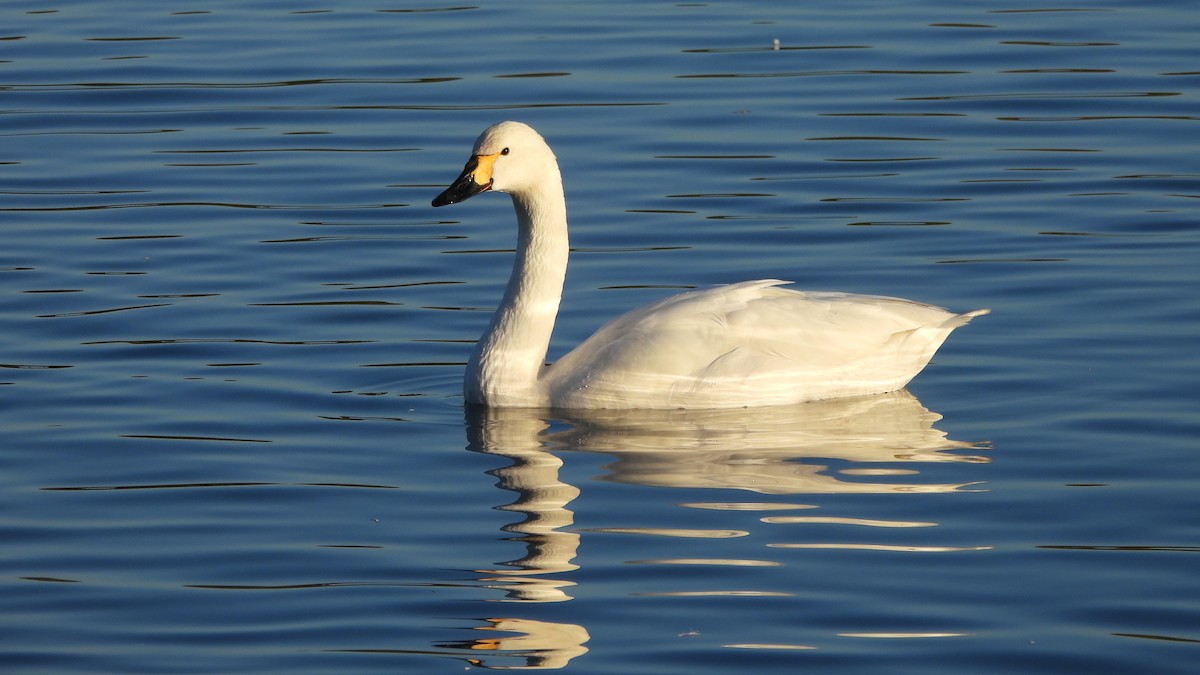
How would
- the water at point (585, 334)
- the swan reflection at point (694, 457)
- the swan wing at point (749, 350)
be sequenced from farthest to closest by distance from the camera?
the swan wing at point (749, 350) → the swan reflection at point (694, 457) → the water at point (585, 334)

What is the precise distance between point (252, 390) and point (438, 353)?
1056 mm

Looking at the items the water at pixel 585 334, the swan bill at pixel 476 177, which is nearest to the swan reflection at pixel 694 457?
the water at pixel 585 334

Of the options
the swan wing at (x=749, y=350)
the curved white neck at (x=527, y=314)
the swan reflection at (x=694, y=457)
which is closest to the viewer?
the swan reflection at (x=694, y=457)

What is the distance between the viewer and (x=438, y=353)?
9914 mm

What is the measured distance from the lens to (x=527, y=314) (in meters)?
9.37

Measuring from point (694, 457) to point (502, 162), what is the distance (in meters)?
1.83

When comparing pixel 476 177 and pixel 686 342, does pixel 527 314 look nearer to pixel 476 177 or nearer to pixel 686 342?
pixel 476 177

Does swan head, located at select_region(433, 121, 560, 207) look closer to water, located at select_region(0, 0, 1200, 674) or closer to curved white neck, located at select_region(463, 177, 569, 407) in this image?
curved white neck, located at select_region(463, 177, 569, 407)

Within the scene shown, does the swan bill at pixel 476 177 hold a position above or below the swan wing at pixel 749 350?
above

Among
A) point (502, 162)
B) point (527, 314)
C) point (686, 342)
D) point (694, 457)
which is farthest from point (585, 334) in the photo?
point (694, 457)

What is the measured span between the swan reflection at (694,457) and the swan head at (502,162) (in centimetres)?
101

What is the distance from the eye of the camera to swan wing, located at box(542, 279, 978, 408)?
884 centimetres

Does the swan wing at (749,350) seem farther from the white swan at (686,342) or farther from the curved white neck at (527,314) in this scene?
the curved white neck at (527,314)

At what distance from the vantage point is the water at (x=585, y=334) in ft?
21.2
